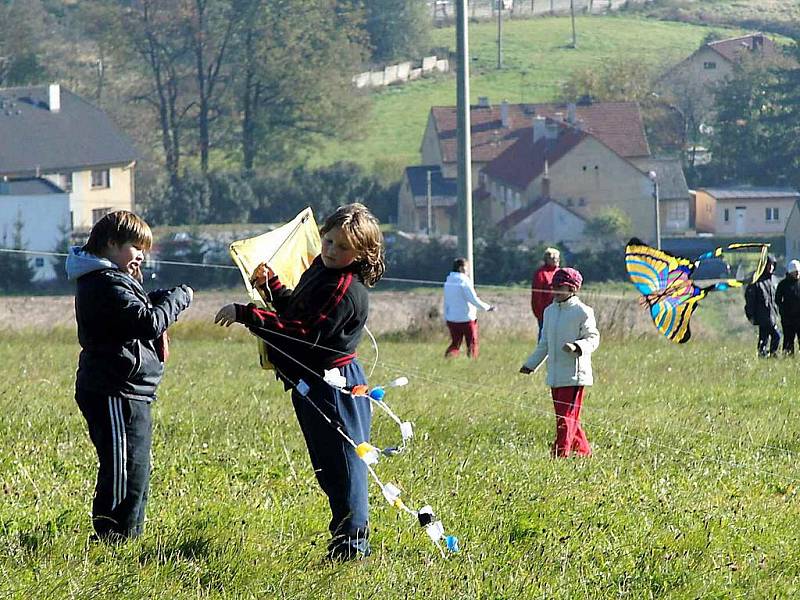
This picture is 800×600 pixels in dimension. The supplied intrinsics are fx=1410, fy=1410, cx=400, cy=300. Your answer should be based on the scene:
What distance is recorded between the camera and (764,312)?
19.4 meters

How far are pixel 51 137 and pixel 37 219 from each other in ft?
21.8

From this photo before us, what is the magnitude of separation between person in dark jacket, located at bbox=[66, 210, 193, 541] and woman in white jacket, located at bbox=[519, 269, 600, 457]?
4376mm

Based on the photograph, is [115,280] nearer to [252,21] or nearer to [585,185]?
[585,185]

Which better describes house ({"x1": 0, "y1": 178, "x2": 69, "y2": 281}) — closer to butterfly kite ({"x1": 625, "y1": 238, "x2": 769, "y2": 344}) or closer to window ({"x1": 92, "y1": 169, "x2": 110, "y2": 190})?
window ({"x1": 92, "y1": 169, "x2": 110, "y2": 190})

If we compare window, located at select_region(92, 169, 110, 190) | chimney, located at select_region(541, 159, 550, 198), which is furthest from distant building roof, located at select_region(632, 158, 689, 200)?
window, located at select_region(92, 169, 110, 190)

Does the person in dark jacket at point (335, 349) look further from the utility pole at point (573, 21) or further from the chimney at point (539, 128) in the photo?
the utility pole at point (573, 21)

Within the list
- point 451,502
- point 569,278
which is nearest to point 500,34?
point 569,278

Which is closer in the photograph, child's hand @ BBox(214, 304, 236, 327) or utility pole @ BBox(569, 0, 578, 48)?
child's hand @ BBox(214, 304, 236, 327)

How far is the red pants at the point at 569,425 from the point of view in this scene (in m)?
9.99

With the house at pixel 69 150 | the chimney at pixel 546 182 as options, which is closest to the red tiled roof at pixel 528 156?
the chimney at pixel 546 182

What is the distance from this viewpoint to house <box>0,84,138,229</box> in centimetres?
7006

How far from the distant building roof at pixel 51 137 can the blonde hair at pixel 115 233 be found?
65.9 metres

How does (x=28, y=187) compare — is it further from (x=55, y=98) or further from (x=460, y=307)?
(x=460, y=307)

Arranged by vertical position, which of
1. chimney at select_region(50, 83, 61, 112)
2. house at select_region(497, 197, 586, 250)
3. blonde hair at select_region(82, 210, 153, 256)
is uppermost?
chimney at select_region(50, 83, 61, 112)
